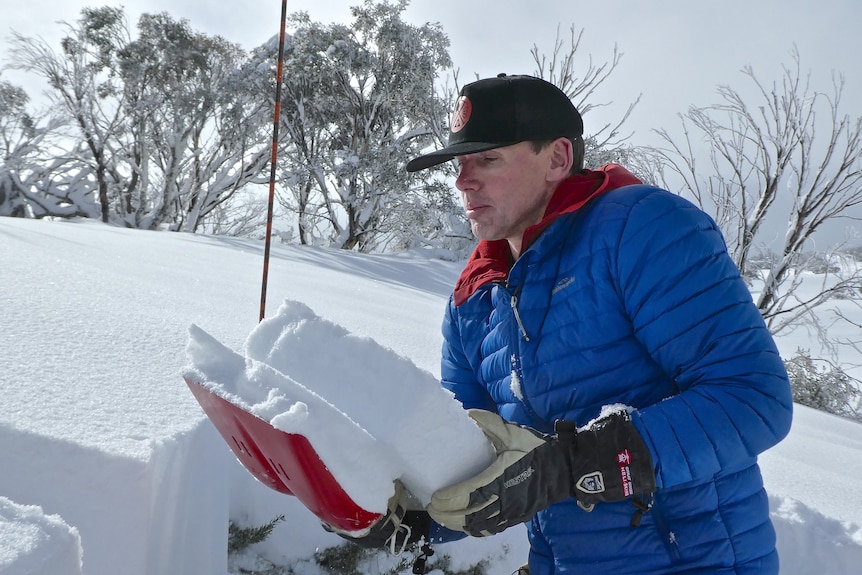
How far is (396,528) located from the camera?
1.17m

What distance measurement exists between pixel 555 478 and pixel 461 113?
2.76 ft

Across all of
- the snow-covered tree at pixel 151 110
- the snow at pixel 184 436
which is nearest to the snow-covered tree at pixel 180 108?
the snow-covered tree at pixel 151 110

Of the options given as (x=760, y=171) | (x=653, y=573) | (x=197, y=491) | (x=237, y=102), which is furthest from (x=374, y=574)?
(x=237, y=102)

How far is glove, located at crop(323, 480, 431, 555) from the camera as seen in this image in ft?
3.80

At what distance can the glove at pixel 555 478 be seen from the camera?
1.01 m

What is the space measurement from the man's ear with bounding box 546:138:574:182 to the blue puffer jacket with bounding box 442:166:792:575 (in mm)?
38

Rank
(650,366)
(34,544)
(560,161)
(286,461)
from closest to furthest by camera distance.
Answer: (34,544) < (286,461) < (650,366) < (560,161)

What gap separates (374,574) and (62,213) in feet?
63.7

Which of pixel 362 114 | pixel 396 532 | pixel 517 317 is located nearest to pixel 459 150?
pixel 517 317

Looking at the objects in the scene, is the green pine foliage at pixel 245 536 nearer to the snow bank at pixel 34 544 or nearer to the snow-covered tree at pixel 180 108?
the snow bank at pixel 34 544

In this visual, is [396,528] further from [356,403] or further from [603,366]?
[603,366]

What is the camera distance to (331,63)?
15.9 meters

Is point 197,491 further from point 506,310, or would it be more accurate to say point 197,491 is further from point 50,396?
point 506,310

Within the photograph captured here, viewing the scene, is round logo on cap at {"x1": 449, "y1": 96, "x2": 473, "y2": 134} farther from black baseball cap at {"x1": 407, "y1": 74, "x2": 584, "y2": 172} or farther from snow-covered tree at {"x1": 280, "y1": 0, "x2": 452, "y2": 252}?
snow-covered tree at {"x1": 280, "y1": 0, "x2": 452, "y2": 252}
